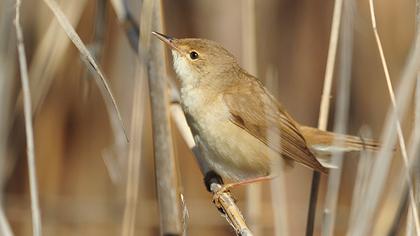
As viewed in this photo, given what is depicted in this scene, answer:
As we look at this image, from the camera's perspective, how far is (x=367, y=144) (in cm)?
305

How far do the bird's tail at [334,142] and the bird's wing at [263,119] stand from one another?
0.29ft

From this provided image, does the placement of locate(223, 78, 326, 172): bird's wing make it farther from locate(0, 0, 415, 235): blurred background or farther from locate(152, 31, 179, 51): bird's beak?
locate(0, 0, 415, 235): blurred background

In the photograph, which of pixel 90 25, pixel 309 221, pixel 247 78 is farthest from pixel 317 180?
pixel 90 25

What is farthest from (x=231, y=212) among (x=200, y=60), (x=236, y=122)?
(x=200, y=60)

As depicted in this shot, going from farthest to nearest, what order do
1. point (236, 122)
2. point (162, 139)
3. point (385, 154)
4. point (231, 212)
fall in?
point (236, 122) → point (231, 212) → point (162, 139) → point (385, 154)

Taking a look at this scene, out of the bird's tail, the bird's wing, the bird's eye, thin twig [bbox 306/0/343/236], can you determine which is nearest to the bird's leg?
the bird's wing

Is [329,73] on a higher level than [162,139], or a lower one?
higher

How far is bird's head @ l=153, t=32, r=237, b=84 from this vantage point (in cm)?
317

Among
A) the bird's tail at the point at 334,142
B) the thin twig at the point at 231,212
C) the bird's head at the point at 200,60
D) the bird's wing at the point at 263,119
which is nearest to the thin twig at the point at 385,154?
the thin twig at the point at 231,212

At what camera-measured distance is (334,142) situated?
→ 3174mm

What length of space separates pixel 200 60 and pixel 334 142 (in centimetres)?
75

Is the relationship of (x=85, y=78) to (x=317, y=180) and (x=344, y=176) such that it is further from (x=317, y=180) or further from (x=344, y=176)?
(x=344, y=176)

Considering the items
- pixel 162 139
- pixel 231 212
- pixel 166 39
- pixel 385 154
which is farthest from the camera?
pixel 166 39

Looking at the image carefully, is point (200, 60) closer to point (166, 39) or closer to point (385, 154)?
point (166, 39)
